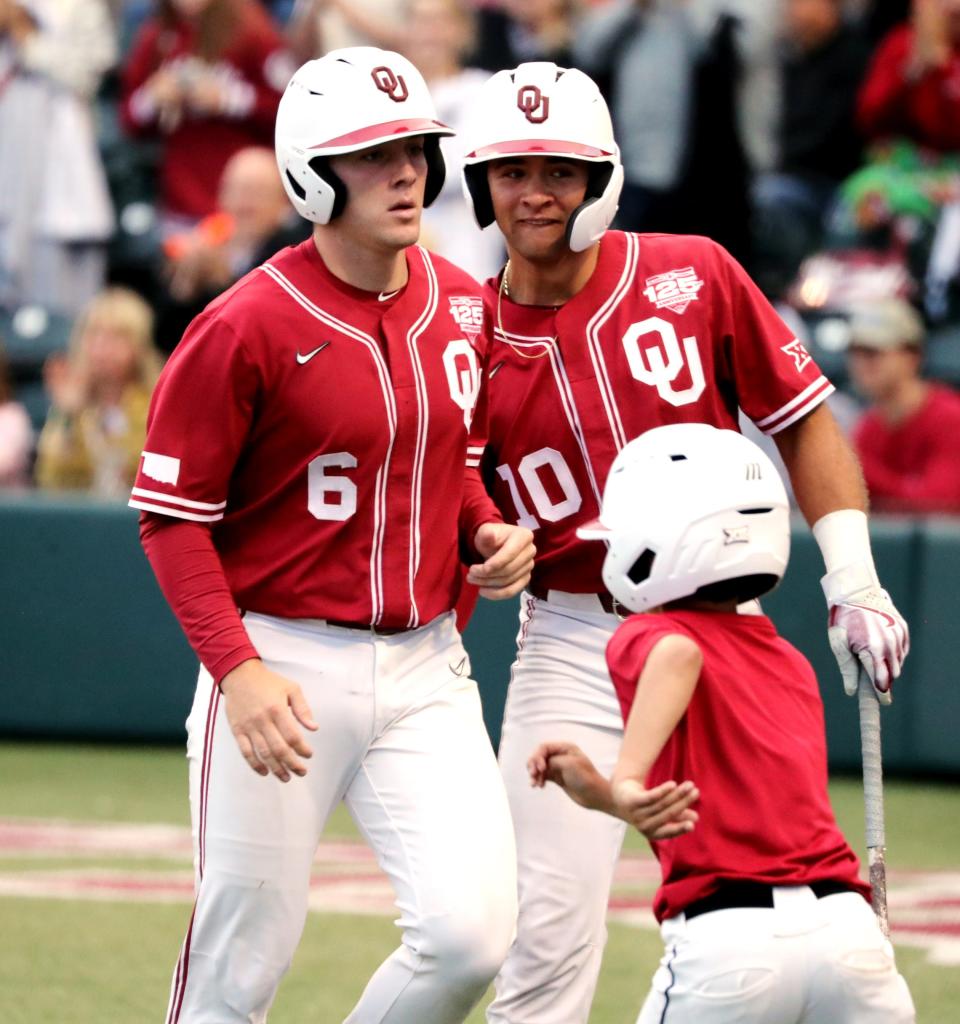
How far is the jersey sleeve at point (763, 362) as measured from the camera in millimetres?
4578

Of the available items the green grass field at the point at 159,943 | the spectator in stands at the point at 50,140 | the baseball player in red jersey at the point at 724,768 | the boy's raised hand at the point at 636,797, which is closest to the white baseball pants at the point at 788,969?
the baseball player in red jersey at the point at 724,768

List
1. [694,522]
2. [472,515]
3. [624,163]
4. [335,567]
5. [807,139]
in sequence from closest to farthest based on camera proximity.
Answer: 1. [694,522]
2. [335,567]
3. [472,515]
4. [624,163]
5. [807,139]

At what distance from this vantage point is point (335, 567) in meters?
4.05

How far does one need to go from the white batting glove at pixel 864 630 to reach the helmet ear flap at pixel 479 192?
1.16 meters

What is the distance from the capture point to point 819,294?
32.8 feet

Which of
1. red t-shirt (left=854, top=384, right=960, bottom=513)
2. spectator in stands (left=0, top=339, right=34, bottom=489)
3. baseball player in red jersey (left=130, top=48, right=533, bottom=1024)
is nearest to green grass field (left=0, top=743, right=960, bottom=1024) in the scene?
red t-shirt (left=854, top=384, right=960, bottom=513)

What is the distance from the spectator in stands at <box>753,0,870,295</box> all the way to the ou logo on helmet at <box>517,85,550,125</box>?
18.6 feet

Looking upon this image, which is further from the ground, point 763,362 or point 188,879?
point 763,362

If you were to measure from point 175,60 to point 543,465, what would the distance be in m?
6.88

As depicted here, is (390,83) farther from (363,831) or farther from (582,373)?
(363,831)

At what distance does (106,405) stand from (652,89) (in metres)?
3.03

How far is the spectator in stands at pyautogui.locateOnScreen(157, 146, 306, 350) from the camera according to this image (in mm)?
9773

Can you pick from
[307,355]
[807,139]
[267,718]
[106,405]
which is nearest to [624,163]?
[807,139]

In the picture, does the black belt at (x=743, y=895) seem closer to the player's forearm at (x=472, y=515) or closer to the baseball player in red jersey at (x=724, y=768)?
the baseball player in red jersey at (x=724, y=768)
